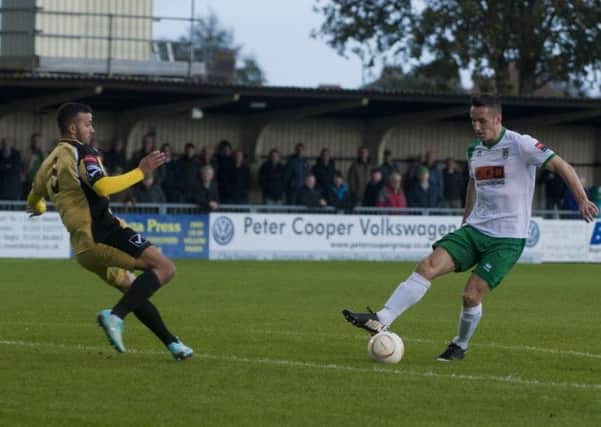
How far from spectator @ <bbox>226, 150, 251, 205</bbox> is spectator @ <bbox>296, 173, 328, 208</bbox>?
1360 mm

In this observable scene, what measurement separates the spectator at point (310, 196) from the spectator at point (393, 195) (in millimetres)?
1430

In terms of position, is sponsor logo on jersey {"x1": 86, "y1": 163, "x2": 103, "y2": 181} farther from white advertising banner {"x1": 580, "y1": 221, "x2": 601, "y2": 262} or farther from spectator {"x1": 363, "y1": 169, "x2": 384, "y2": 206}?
white advertising banner {"x1": 580, "y1": 221, "x2": 601, "y2": 262}

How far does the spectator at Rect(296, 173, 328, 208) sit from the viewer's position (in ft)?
101

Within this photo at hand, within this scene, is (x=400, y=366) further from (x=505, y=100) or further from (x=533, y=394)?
(x=505, y=100)

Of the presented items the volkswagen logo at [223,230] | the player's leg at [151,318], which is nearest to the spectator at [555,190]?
the volkswagen logo at [223,230]

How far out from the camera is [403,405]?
8.88 metres

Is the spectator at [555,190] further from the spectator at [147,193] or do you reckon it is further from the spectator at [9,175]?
the spectator at [9,175]

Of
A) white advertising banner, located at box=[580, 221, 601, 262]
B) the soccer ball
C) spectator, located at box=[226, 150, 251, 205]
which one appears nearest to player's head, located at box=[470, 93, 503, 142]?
the soccer ball

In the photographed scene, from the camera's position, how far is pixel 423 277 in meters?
11.2

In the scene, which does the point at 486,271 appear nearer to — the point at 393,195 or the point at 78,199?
the point at 78,199

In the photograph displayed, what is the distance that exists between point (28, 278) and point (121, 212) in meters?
6.73

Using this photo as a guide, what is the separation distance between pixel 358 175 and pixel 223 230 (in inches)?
200

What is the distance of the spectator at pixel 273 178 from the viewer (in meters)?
32.1

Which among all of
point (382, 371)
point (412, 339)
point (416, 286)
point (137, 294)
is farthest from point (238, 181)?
point (382, 371)
